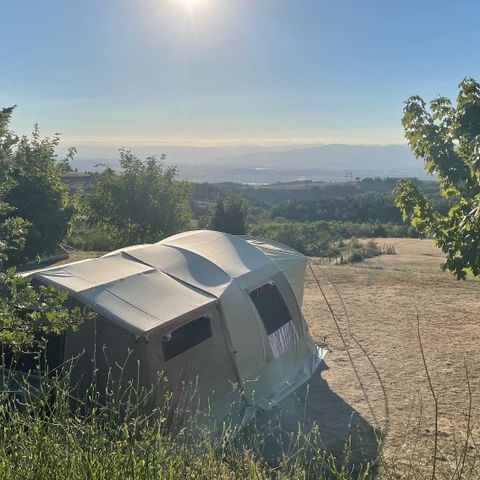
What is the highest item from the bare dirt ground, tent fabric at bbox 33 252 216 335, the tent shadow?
tent fabric at bbox 33 252 216 335

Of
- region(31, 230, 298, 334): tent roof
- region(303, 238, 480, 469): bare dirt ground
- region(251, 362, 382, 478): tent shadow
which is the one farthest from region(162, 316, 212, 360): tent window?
region(303, 238, 480, 469): bare dirt ground

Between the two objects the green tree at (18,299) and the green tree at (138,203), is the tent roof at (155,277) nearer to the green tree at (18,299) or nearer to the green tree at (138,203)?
the green tree at (18,299)

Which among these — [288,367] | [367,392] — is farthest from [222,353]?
[367,392]

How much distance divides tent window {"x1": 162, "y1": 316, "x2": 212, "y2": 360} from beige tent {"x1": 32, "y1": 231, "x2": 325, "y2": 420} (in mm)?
13

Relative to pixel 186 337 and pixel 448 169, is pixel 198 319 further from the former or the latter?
pixel 448 169

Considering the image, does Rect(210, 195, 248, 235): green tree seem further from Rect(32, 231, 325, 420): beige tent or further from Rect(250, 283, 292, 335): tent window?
Rect(250, 283, 292, 335): tent window

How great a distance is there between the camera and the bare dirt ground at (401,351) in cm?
684

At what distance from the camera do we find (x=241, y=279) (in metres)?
8.02

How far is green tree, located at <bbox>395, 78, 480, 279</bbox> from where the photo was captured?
22.6 ft

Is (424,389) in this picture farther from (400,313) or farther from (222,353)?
(400,313)

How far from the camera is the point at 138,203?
65.9 feet

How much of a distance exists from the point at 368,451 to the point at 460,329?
5.62m

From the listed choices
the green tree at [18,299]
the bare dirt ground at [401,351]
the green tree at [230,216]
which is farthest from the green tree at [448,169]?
the green tree at [230,216]

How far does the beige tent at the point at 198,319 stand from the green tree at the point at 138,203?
11.0 meters
